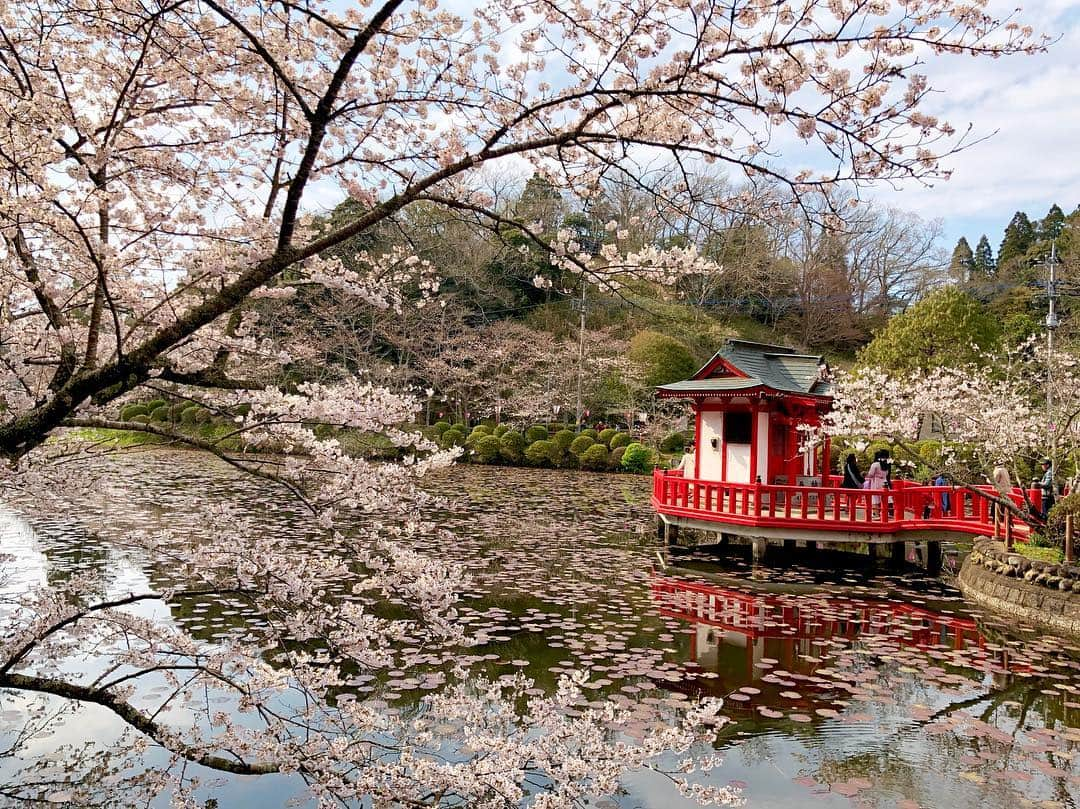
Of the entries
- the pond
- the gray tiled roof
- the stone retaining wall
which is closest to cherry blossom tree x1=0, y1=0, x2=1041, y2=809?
the pond

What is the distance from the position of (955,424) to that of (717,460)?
4559 millimetres

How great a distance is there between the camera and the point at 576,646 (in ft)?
21.2

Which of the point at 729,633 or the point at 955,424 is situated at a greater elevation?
the point at 955,424

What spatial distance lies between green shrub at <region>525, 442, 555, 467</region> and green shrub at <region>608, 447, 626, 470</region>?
80.9 inches

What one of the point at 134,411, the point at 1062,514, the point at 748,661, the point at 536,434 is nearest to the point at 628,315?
the point at 536,434

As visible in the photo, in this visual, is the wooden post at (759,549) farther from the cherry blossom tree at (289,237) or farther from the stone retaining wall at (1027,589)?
the cherry blossom tree at (289,237)

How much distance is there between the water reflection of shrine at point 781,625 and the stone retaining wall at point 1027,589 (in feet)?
2.17

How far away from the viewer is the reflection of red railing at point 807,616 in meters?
7.29

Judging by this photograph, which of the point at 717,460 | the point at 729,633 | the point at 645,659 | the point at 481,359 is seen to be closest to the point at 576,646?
the point at 645,659

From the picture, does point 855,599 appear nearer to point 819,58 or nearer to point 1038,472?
point 1038,472

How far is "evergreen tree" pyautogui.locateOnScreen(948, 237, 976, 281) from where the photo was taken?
3909cm

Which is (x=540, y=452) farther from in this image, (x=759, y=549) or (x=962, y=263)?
(x=962, y=263)

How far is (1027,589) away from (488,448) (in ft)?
59.9

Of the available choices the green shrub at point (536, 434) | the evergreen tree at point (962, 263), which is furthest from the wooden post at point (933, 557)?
the evergreen tree at point (962, 263)
